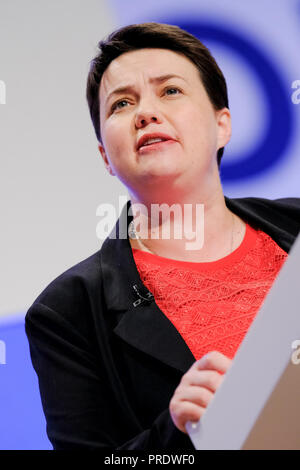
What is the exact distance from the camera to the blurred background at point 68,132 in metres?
1.68

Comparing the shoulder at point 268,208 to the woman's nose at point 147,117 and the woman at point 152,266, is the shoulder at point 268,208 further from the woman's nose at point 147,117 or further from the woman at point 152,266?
the woman's nose at point 147,117

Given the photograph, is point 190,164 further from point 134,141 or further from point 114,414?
point 114,414

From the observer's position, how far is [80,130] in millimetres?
1774

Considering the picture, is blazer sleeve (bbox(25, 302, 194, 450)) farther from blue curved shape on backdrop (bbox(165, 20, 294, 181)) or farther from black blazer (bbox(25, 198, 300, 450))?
blue curved shape on backdrop (bbox(165, 20, 294, 181))

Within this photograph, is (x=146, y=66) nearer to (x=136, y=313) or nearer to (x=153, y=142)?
(x=153, y=142)

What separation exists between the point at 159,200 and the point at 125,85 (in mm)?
263

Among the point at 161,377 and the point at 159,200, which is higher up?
the point at 159,200

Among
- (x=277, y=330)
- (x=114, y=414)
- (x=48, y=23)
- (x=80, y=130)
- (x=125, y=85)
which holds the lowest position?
(x=114, y=414)

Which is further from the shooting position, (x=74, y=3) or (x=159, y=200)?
(x=74, y=3)

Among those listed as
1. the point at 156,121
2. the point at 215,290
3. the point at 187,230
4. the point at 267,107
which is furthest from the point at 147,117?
the point at 267,107

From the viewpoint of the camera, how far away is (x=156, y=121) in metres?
1.33

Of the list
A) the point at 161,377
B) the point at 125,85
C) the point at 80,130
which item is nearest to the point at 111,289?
the point at 161,377

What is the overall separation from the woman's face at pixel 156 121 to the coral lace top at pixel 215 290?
7.2 inches

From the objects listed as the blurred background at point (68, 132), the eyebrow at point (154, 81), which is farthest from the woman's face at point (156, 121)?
the blurred background at point (68, 132)
